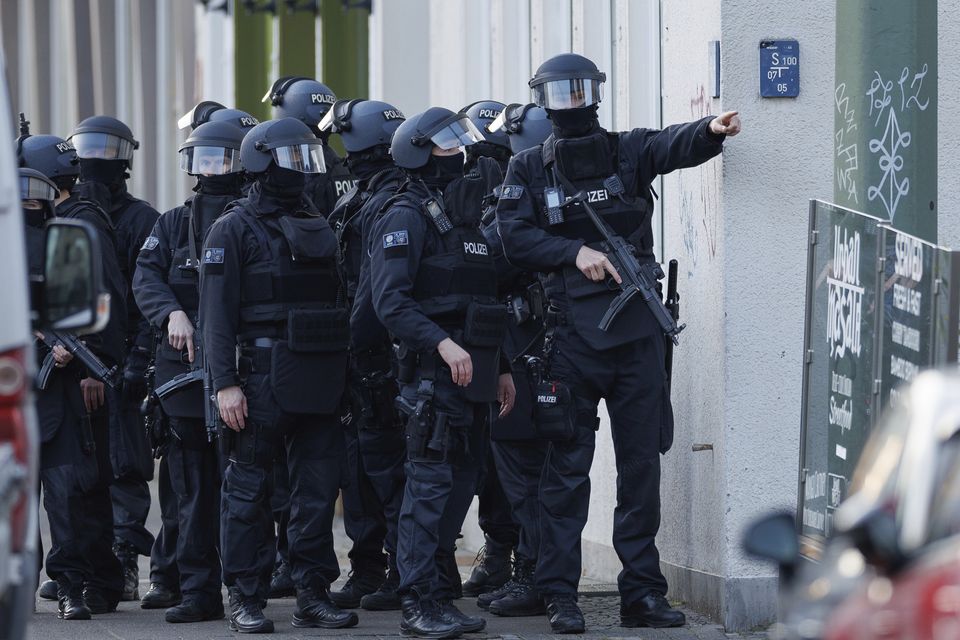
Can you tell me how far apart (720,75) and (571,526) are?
1838 mm

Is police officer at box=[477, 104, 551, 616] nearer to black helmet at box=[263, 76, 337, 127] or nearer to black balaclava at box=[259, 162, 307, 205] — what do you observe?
black balaclava at box=[259, 162, 307, 205]

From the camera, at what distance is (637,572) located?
7809mm

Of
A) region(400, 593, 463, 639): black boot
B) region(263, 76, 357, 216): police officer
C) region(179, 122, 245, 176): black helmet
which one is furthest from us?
region(263, 76, 357, 216): police officer

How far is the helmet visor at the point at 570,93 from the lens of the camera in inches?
305

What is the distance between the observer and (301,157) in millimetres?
7875

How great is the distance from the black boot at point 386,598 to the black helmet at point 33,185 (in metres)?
2.17

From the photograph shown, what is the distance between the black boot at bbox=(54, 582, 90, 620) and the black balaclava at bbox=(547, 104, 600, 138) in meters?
2.78

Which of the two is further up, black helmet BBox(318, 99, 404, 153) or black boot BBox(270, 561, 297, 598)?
black helmet BBox(318, 99, 404, 153)

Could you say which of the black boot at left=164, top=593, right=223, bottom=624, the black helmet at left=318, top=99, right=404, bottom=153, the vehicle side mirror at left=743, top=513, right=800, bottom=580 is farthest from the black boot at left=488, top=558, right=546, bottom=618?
the vehicle side mirror at left=743, top=513, right=800, bottom=580

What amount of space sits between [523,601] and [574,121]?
6.66 ft

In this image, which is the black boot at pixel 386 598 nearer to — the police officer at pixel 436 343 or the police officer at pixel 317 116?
the police officer at pixel 436 343

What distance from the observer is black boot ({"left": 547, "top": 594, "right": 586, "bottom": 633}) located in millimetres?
7711

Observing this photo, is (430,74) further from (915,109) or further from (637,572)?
(915,109)

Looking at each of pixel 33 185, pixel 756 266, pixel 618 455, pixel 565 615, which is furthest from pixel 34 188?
pixel 756 266
